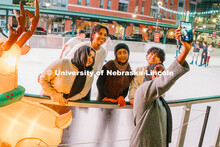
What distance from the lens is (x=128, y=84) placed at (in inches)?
81.6

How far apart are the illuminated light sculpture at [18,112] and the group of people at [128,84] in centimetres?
34

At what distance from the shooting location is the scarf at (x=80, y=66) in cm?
170

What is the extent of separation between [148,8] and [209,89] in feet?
101

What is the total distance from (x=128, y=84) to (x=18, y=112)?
1145mm

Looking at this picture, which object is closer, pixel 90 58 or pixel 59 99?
pixel 59 99

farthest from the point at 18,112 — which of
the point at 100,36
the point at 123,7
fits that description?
the point at 123,7

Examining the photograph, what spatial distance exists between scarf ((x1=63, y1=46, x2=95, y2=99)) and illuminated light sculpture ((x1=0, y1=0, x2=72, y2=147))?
18.9 inches

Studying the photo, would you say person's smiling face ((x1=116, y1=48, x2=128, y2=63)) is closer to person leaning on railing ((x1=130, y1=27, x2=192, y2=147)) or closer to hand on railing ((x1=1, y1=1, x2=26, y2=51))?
person leaning on railing ((x1=130, y1=27, x2=192, y2=147))

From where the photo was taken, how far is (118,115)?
1.76m

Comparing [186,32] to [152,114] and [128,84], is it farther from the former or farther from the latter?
[128,84]

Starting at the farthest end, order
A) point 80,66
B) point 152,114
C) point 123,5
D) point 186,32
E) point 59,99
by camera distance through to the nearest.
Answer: point 123,5 → point 80,66 → point 59,99 → point 152,114 → point 186,32

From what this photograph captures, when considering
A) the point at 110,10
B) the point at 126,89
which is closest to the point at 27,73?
the point at 126,89

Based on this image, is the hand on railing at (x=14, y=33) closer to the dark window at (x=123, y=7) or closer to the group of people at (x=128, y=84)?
the group of people at (x=128, y=84)

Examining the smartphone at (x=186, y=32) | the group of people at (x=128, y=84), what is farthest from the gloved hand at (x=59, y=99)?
the smartphone at (x=186, y=32)
